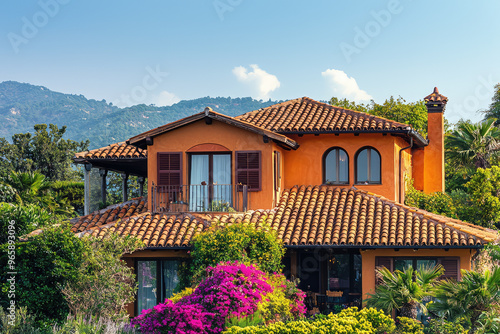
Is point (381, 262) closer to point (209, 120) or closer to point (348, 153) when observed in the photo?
point (348, 153)

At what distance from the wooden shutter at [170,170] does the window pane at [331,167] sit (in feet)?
19.0

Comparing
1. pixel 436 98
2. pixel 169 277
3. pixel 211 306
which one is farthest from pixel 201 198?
pixel 436 98

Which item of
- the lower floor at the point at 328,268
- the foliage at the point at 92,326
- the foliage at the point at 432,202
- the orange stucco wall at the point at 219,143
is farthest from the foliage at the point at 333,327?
the foliage at the point at 432,202

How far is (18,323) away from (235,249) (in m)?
6.19

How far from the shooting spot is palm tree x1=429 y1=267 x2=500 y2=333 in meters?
15.6

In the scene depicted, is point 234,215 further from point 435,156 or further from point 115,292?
point 435,156

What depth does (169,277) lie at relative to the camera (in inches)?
834

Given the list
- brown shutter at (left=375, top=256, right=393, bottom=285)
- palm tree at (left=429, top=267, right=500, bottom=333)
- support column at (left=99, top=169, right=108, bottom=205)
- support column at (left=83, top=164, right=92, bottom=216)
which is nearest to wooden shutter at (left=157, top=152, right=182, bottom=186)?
support column at (left=83, top=164, right=92, bottom=216)

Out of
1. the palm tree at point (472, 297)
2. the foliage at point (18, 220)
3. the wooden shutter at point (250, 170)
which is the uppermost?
the wooden shutter at point (250, 170)

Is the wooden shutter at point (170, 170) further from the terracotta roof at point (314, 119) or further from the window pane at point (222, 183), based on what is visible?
the terracotta roof at point (314, 119)

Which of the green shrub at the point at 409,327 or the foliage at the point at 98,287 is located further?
the foliage at the point at 98,287

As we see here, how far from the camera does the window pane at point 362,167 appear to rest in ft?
80.0

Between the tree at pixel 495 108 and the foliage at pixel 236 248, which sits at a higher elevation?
the tree at pixel 495 108

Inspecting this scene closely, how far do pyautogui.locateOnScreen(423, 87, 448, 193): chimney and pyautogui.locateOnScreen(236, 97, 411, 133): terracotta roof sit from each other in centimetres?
497
